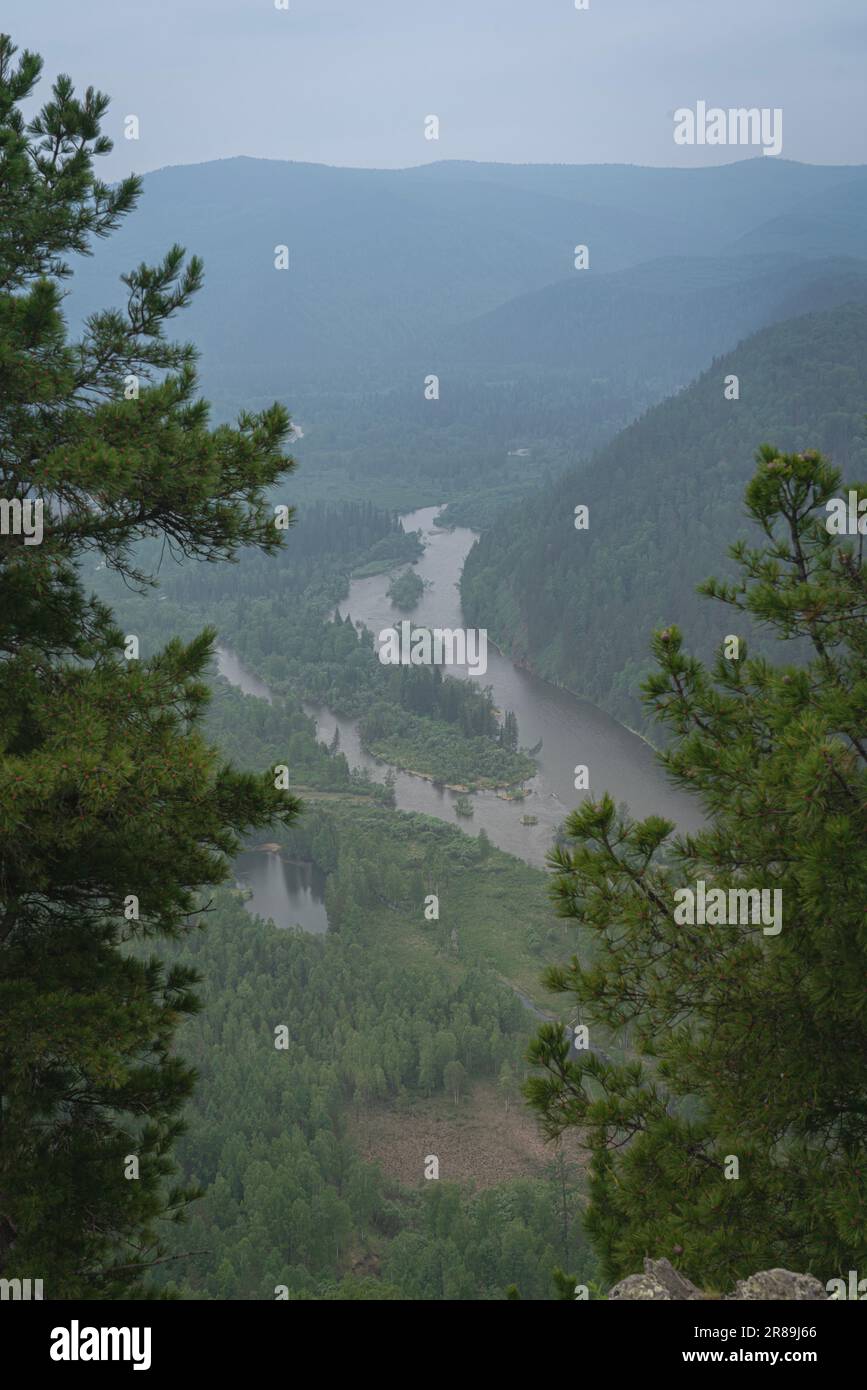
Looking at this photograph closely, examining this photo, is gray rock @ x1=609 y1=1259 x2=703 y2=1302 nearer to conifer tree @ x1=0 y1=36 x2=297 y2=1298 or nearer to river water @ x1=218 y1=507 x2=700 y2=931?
conifer tree @ x1=0 y1=36 x2=297 y2=1298

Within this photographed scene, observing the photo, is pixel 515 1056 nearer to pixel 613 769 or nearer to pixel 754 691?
pixel 613 769

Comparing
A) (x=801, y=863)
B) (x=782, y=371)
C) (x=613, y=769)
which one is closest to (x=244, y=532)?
(x=801, y=863)

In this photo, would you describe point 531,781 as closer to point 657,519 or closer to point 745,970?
point 657,519

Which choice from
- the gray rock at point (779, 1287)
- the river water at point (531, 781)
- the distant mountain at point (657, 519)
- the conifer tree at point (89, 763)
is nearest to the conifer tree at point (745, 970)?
the gray rock at point (779, 1287)

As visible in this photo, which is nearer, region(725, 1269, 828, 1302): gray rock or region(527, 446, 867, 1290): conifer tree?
region(725, 1269, 828, 1302): gray rock

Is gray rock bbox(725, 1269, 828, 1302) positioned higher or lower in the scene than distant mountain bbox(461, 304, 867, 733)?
lower

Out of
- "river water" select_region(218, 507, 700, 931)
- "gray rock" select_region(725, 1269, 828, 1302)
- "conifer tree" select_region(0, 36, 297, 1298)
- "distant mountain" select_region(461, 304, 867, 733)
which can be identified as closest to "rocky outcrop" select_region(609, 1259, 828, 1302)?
"gray rock" select_region(725, 1269, 828, 1302)

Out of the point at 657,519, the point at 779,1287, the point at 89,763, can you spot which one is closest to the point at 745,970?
the point at 779,1287
